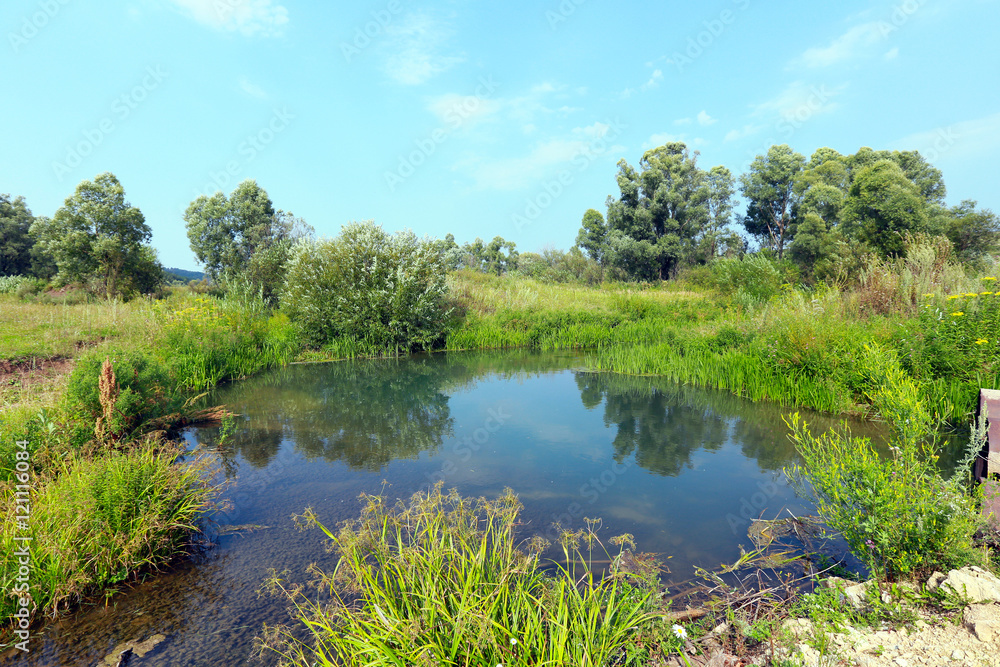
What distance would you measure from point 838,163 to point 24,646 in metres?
49.8

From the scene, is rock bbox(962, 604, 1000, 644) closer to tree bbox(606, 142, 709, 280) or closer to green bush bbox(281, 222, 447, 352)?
green bush bbox(281, 222, 447, 352)

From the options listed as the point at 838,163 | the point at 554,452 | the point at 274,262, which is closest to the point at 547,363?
the point at 554,452

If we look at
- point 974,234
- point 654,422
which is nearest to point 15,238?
point 654,422

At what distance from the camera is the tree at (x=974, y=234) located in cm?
1889

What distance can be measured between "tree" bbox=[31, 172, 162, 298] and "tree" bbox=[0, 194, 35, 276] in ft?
38.9

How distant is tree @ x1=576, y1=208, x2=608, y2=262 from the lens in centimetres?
4253

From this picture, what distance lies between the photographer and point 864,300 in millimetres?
11102

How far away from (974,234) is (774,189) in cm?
2071

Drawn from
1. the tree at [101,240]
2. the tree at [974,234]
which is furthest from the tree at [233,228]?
the tree at [974,234]

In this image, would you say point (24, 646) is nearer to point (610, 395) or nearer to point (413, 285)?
point (610, 395)

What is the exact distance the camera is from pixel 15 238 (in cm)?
3197

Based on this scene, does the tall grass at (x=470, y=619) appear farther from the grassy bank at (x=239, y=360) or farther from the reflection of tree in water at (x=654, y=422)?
the reflection of tree in water at (x=654, y=422)

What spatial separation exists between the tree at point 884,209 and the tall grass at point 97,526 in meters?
23.6

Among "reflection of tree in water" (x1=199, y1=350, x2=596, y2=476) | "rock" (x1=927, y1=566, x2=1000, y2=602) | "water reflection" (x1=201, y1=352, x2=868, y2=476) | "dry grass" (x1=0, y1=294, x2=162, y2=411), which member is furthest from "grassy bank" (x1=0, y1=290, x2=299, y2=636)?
"rock" (x1=927, y1=566, x2=1000, y2=602)
